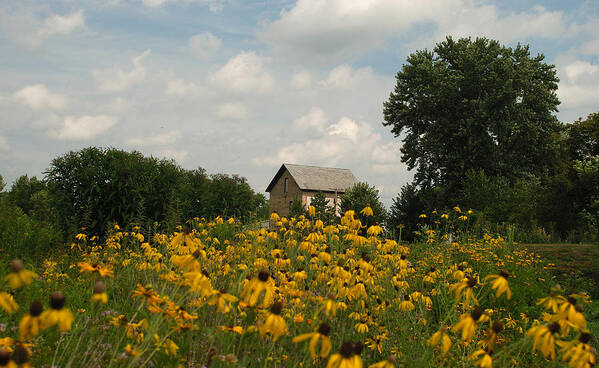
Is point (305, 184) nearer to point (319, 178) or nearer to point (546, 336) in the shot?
point (319, 178)

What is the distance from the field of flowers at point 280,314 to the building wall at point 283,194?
30.1 m

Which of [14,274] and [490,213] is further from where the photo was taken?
[490,213]

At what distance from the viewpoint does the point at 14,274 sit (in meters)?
1.57

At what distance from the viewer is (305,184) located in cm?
3700

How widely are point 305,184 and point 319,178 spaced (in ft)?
8.09

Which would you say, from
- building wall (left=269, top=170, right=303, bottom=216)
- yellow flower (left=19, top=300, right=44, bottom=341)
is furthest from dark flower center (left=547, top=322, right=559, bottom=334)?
building wall (left=269, top=170, right=303, bottom=216)

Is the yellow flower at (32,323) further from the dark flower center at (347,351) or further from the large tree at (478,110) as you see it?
the large tree at (478,110)

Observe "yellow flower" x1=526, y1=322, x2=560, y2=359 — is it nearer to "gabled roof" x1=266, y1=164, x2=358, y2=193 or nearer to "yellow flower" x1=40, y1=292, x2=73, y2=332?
"yellow flower" x1=40, y1=292, x2=73, y2=332

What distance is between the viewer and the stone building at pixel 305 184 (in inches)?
1457

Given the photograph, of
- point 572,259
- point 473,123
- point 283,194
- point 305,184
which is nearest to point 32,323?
point 572,259

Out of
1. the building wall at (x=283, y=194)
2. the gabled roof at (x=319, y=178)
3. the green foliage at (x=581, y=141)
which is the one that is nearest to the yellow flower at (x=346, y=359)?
the green foliage at (x=581, y=141)

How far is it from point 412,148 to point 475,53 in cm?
620

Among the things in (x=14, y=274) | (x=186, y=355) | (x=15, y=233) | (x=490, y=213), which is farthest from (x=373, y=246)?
(x=490, y=213)

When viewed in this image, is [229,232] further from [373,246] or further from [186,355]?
[186,355]
